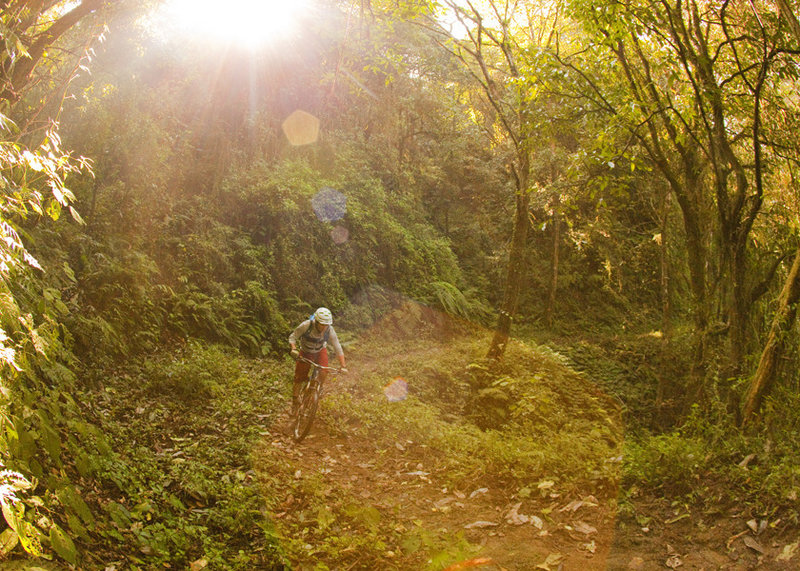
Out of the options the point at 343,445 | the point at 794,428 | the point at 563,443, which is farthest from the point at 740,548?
the point at 343,445

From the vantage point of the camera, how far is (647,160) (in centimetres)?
1301

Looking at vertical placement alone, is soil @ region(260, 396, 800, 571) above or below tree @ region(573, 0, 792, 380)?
below

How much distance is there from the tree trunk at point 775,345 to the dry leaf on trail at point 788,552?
2.39 meters

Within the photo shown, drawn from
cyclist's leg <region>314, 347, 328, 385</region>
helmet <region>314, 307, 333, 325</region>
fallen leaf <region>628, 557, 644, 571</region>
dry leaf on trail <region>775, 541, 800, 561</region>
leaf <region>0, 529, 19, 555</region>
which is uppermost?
helmet <region>314, 307, 333, 325</region>

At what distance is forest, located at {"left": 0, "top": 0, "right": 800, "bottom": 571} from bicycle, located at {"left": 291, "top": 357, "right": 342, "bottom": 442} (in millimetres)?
243

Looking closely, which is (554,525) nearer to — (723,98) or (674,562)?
(674,562)

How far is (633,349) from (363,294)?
33.5 feet

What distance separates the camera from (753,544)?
182 inches

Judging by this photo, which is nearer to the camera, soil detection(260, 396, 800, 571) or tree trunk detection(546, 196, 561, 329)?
soil detection(260, 396, 800, 571)

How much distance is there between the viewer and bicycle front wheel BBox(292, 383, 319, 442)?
8.48 m

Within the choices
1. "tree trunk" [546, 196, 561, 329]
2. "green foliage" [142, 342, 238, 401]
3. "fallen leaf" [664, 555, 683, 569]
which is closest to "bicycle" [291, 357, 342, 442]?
"green foliage" [142, 342, 238, 401]

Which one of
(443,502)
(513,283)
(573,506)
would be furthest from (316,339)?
(513,283)

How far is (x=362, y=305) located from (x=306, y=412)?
25.7 feet

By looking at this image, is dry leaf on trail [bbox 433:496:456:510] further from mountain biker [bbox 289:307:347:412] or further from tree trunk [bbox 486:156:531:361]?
tree trunk [bbox 486:156:531:361]
